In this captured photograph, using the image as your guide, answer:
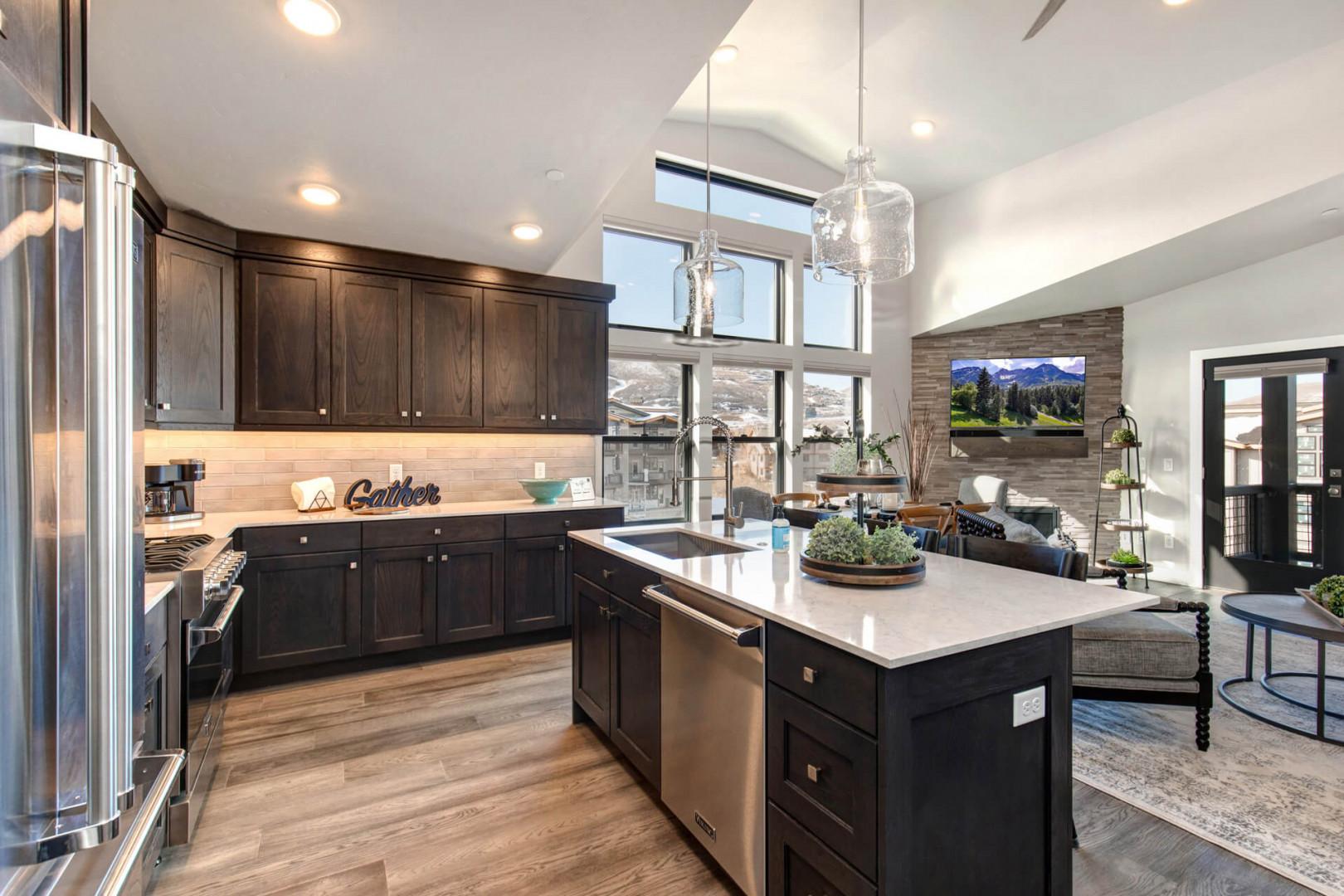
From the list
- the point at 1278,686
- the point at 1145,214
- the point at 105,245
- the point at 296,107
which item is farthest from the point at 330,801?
the point at 1145,214

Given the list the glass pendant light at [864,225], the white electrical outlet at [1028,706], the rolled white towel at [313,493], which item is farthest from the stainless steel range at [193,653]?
the glass pendant light at [864,225]

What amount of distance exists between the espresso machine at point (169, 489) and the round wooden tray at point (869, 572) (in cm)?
314

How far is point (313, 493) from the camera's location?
367 centimetres

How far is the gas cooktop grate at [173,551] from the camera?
6.63ft

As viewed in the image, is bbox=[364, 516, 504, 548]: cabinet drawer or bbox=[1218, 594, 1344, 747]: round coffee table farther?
bbox=[364, 516, 504, 548]: cabinet drawer

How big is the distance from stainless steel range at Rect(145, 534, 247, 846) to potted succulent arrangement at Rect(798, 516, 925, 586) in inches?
81.0

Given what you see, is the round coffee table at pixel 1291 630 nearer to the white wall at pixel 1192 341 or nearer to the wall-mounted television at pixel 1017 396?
the white wall at pixel 1192 341

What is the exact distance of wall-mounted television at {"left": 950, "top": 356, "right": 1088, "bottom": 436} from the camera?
6.35m

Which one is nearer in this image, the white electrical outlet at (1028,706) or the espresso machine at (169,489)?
the white electrical outlet at (1028,706)

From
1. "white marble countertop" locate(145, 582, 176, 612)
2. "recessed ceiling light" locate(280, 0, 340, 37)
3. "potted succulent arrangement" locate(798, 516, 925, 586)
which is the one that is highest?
"recessed ceiling light" locate(280, 0, 340, 37)

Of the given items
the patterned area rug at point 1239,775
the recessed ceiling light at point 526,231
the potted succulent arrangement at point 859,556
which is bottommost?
the patterned area rug at point 1239,775

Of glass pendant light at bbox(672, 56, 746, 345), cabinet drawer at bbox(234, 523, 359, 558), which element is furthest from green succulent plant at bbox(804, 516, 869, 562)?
cabinet drawer at bbox(234, 523, 359, 558)

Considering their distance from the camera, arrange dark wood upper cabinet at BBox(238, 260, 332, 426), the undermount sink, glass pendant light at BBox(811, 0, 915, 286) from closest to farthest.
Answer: glass pendant light at BBox(811, 0, 915, 286) → the undermount sink → dark wood upper cabinet at BBox(238, 260, 332, 426)

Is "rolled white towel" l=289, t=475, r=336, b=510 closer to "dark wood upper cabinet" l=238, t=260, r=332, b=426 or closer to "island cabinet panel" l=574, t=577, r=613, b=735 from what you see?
"dark wood upper cabinet" l=238, t=260, r=332, b=426
